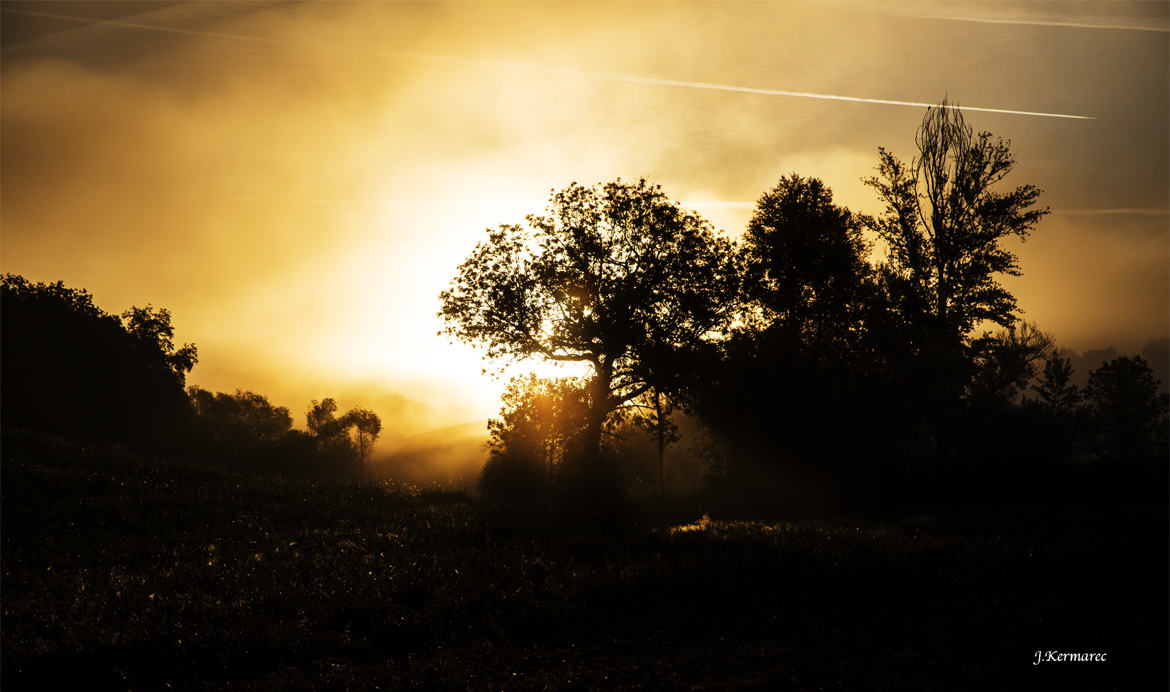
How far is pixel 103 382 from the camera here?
198ft

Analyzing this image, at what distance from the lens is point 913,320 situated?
3944cm

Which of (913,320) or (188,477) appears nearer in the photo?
(188,477)

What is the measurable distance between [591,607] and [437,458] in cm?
12456

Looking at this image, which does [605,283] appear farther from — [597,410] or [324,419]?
[324,419]

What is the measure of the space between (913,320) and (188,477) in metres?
40.4

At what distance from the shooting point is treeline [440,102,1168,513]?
33.0 metres

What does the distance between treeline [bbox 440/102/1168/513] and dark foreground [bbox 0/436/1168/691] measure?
12871 mm

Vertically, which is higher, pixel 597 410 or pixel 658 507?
pixel 597 410

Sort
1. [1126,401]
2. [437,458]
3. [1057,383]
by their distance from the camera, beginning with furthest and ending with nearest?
[437,458], [1126,401], [1057,383]

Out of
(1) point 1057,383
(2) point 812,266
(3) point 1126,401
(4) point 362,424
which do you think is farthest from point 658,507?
(4) point 362,424

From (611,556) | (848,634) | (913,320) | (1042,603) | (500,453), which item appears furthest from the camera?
(500,453)

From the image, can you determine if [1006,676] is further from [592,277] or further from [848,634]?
[592,277]

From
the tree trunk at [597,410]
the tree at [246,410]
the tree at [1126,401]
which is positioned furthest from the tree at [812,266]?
the tree at [246,410]

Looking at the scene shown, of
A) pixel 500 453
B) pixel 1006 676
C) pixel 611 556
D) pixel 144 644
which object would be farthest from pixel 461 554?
pixel 500 453
